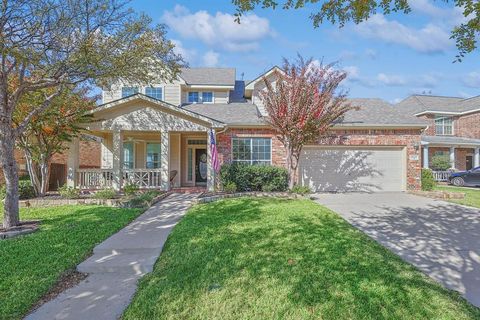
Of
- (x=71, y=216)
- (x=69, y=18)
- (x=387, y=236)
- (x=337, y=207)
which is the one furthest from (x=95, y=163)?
(x=387, y=236)

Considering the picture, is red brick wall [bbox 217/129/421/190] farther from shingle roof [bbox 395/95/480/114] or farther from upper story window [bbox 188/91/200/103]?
shingle roof [bbox 395/95/480/114]

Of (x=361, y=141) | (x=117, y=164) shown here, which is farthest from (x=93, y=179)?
(x=361, y=141)

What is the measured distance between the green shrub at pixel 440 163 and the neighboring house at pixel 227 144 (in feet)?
31.1

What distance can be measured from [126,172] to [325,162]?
32.8ft

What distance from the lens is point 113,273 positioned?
193 inches

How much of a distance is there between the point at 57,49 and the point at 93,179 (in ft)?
24.3

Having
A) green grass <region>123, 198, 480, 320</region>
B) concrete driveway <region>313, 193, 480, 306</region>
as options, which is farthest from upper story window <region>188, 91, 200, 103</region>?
green grass <region>123, 198, 480, 320</region>

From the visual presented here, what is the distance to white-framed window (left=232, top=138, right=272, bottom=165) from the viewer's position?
14.7m

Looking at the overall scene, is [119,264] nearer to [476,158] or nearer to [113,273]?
[113,273]

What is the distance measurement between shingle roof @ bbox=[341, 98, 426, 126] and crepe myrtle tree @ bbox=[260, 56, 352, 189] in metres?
2.83

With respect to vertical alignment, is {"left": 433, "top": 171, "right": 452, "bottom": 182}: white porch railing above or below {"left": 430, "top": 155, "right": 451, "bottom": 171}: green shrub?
below

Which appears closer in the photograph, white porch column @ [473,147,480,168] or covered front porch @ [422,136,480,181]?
covered front porch @ [422,136,480,181]

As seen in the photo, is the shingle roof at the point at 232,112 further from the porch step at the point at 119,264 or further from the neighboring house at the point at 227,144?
the porch step at the point at 119,264

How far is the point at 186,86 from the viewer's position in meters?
17.7
